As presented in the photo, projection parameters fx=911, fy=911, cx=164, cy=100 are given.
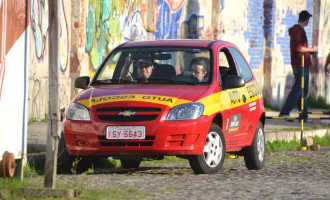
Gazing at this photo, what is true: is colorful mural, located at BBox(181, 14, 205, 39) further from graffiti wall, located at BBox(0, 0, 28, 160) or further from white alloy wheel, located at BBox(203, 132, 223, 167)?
graffiti wall, located at BBox(0, 0, 28, 160)

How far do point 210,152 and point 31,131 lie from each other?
15.8 ft

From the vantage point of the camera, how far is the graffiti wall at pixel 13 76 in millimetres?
8195

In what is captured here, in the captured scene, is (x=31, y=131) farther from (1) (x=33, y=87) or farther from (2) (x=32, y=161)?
(2) (x=32, y=161)

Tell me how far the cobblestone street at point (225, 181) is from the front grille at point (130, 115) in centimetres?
60

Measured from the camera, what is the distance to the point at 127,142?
9.29 metres

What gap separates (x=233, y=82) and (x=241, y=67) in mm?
1166

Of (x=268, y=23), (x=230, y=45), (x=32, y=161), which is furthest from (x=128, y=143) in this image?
(x=268, y=23)

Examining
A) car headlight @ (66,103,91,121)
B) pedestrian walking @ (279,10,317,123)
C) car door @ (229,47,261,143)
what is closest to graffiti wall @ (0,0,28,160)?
car headlight @ (66,103,91,121)

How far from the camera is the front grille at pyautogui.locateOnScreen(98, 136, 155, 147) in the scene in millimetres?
9250

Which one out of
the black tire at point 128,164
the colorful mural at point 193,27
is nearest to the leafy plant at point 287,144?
the black tire at point 128,164

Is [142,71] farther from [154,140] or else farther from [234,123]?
[154,140]

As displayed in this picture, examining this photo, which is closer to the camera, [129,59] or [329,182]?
[329,182]

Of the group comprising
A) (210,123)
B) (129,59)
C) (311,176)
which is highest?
(129,59)

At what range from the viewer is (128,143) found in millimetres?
9297
